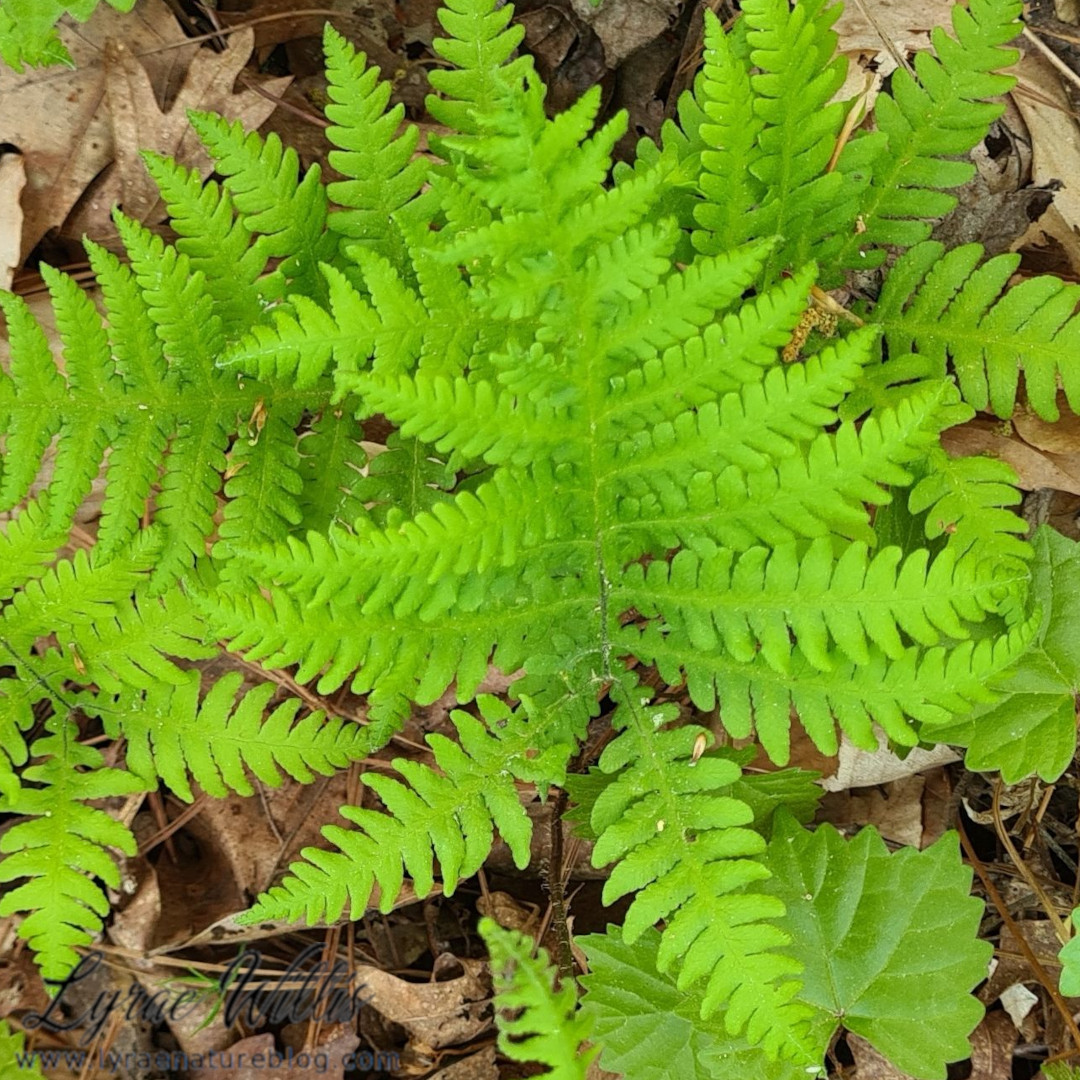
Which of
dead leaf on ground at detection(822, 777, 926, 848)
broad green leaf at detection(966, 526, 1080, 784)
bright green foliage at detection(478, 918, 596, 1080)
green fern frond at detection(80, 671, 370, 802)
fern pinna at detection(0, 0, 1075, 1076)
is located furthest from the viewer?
dead leaf on ground at detection(822, 777, 926, 848)

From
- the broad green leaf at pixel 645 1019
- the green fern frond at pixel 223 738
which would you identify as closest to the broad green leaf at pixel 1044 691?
the broad green leaf at pixel 645 1019

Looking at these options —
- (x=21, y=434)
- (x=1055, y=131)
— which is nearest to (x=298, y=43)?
(x=21, y=434)

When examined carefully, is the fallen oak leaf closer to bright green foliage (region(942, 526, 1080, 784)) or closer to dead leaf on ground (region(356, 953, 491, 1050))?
dead leaf on ground (region(356, 953, 491, 1050))

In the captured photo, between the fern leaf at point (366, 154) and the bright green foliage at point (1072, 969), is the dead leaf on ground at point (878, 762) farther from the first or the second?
the fern leaf at point (366, 154)

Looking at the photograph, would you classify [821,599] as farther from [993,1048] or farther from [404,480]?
[993,1048]

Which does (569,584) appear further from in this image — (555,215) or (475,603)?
(555,215)

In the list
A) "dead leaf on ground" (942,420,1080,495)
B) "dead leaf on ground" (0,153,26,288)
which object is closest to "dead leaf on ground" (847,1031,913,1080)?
"dead leaf on ground" (942,420,1080,495)
